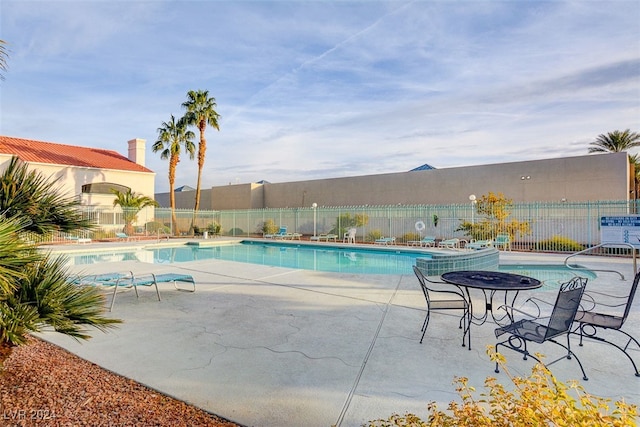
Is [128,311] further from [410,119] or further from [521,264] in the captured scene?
[410,119]

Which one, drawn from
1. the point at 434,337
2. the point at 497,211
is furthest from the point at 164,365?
the point at 497,211

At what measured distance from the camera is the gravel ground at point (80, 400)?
2404mm

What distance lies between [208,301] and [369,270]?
5.87 m

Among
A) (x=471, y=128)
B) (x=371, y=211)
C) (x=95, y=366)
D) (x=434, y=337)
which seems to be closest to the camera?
(x=95, y=366)

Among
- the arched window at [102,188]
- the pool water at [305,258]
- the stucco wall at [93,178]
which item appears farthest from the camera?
the arched window at [102,188]

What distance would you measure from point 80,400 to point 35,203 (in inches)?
64.7

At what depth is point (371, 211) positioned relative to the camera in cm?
2073

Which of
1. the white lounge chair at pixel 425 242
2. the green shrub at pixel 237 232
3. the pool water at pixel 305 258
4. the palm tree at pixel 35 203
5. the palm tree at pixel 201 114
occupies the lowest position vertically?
the pool water at pixel 305 258

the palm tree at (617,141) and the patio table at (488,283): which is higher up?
the palm tree at (617,141)

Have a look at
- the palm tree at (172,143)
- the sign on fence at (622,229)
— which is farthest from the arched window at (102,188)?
the sign on fence at (622,229)

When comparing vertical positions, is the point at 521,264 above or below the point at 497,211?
below

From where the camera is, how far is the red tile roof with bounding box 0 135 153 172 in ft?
66.0

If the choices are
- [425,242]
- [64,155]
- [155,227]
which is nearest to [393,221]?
[425,242]

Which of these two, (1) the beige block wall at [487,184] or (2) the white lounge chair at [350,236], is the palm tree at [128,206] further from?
(2) the white lounge chair at [350,236]
